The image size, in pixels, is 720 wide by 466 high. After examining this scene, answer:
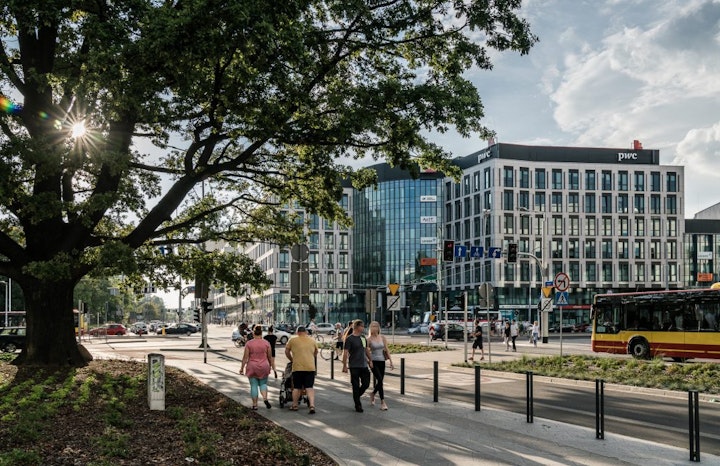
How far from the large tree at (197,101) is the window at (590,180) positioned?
75768mm

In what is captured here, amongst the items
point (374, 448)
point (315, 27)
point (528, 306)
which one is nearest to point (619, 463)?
point (374, 448)

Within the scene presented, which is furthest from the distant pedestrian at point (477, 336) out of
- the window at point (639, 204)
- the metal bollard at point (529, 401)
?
the window at point (639, 204)

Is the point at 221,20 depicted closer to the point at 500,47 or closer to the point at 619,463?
the point at 500,47

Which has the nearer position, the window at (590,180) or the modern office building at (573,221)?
the modern office building at (573,221)

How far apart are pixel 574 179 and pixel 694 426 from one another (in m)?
87.4

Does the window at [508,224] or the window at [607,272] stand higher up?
the window at [508,224]

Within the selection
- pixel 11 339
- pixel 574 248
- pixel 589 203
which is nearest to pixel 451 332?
pixel 11 339

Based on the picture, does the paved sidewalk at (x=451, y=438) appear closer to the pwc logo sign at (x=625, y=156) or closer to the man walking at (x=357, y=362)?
the man walking at (x=357, y=362)

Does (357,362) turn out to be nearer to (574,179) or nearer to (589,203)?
(574,179)

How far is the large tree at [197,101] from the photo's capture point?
13734 mm

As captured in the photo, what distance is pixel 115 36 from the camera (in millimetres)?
13633

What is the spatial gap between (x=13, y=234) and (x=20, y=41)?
7644mm

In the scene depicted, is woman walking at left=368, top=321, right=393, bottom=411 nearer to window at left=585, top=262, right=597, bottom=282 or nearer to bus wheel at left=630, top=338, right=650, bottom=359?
bus wheel at left=630, top=338, right=650, bottom=359

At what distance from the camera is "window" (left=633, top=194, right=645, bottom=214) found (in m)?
92.6
